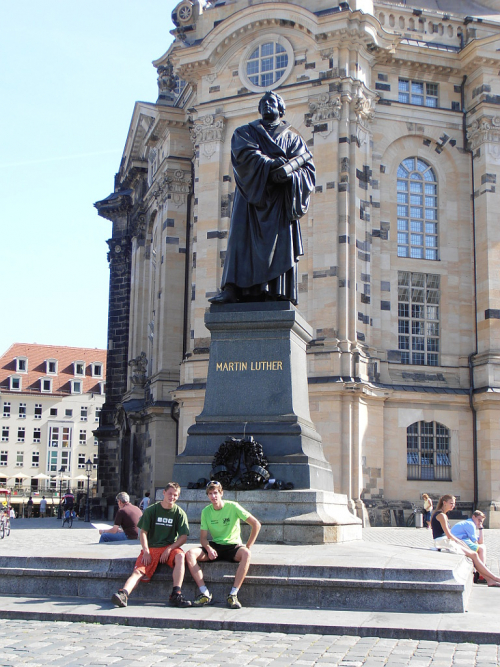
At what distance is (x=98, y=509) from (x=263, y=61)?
23.3 metres

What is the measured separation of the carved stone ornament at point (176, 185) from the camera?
4134 centimetres

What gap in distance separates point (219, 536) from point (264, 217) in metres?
4.84

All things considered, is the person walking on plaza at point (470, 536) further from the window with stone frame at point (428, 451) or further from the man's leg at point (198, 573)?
the window with stone frame at point (428, 451)

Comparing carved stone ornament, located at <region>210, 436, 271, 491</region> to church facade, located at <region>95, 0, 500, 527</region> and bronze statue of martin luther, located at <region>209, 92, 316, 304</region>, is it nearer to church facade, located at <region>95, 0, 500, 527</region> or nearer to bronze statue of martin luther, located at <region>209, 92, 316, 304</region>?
bronze statue of martin luther, located at <region>209, 92, 316, 304</region>

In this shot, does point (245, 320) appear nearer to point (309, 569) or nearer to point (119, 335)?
point (309, 569)

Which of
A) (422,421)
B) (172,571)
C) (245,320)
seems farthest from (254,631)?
(422,421)

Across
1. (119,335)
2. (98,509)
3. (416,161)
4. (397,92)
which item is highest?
(397,92)

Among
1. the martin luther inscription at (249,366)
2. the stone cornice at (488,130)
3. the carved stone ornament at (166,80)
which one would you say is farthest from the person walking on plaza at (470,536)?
the carved stone ornament at (166,80)

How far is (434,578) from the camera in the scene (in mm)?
9234

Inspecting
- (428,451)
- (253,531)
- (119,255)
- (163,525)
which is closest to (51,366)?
(119,255)

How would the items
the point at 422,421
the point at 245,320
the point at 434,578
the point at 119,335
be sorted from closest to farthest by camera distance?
the point at 434,578 → the point at 245,320 → the point at 422,421 → the point at 119,335

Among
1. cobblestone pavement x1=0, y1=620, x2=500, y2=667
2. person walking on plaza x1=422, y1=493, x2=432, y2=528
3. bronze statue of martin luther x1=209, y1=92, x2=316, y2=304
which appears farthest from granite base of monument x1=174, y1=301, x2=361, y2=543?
person walking on plaza x1=422, y1=493, x2=432, y2=528

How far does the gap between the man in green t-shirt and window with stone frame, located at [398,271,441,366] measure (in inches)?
962

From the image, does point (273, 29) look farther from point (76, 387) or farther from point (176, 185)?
point (76, 387)
